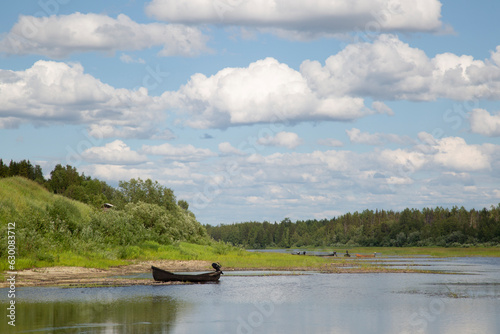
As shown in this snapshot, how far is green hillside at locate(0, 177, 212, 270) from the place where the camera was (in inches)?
1979

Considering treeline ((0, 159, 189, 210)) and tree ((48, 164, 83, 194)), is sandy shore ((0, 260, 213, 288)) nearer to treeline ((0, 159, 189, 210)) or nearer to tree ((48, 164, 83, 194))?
treeline ((0, 159, 189, 210))

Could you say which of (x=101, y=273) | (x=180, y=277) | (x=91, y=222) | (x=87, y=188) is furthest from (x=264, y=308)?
(x=87, y=188)

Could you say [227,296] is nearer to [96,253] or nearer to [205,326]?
[205,326]

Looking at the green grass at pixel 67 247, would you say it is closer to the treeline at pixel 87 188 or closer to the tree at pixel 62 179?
the treeline at pixel 87 188

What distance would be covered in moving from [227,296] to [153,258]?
29779 mm

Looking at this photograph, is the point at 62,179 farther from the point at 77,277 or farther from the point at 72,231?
the point at 77,277

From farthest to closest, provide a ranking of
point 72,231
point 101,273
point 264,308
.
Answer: point 72,231
point 101,273
point 264,308

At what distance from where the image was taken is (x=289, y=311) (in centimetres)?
3272

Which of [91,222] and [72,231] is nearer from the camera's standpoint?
[72,231]

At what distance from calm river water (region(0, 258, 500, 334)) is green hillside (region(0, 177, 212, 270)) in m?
11.7

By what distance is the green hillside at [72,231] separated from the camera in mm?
50278

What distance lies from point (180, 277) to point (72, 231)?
19657mm

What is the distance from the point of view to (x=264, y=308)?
33656mm

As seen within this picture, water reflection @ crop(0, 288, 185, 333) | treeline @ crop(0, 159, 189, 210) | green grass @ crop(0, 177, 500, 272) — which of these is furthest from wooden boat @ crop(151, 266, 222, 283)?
Answer: treeline @ crop(0, 159, 189, 210)
